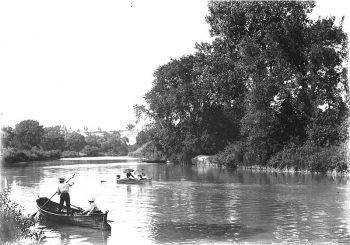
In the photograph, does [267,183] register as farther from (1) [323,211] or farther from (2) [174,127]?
(2) [174,127]

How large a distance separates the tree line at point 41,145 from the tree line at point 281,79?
36137 mm

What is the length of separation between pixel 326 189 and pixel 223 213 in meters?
14.6

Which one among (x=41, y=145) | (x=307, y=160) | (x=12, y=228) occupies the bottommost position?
(x=12, y=228)

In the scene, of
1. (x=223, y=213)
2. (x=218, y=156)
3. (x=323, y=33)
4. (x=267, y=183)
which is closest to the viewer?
(x=223, y=213)

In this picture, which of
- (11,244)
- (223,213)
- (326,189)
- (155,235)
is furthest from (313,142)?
(11,244)

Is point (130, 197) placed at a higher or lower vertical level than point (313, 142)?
lower

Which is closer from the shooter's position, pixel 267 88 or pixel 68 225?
pixel 68 225

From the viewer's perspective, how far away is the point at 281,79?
185 feet

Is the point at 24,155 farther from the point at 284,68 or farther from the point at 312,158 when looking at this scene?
the point at 312,158

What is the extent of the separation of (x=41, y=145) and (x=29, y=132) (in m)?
9.49

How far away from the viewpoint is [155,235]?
21.8 metres

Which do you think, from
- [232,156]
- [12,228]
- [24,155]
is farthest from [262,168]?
[24,155]

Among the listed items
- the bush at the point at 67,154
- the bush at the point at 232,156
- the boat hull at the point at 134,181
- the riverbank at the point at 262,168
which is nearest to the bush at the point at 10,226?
the boat hull at the point at 134,181

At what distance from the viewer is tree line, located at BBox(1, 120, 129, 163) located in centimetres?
10881
